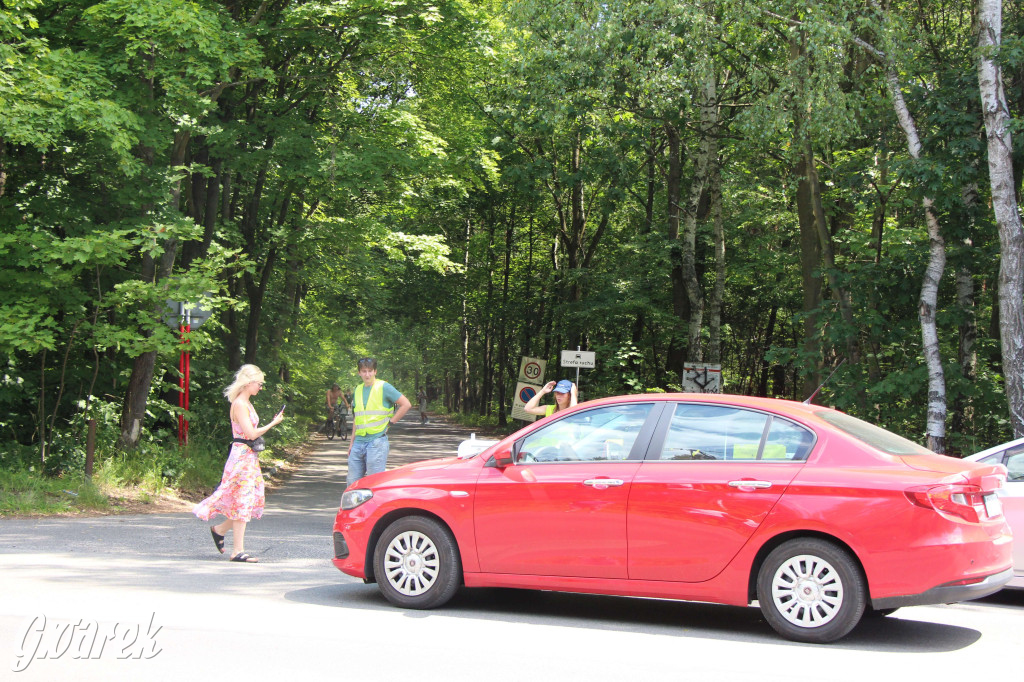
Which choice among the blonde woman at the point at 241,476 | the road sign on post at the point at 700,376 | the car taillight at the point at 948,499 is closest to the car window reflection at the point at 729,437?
the car taillight at the point at 948,499

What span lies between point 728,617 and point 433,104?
64.0ft

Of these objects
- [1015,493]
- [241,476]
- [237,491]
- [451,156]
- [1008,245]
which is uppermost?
[451,156]

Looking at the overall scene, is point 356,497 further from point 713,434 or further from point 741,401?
point 741,401

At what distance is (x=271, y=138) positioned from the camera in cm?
1919

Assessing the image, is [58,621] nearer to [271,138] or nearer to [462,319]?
[271,138]

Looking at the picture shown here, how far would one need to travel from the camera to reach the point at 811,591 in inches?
245

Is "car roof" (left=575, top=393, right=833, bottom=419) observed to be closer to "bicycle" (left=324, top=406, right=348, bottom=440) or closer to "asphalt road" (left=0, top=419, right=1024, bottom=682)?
"asphalt road" (left=0, top=419, right=1024, bottom=682)

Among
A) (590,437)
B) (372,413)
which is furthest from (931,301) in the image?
(590,437)

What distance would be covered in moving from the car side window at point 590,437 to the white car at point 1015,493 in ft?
10.4

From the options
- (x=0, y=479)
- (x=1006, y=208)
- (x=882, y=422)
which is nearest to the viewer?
(x=1006, y=208)

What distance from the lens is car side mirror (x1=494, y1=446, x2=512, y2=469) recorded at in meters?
7.10

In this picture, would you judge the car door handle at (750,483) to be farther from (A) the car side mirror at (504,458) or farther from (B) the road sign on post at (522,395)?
(B) the road sign on post at (522,395)

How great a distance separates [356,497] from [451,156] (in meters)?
16.0

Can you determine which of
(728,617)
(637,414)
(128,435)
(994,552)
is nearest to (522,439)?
(637,414)
